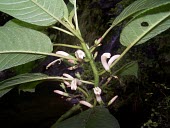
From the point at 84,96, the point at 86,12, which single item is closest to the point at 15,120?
the point at 86,12

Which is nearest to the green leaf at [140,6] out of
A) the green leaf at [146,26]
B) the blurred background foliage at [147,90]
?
the green leaf at [146,26]

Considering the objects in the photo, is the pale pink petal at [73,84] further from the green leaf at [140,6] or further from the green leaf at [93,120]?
A: the green leaf at [140,6]

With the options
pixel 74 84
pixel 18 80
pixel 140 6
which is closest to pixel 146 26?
pixel 140 6

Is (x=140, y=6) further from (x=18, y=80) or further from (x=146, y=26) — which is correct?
(x=18, y=80)

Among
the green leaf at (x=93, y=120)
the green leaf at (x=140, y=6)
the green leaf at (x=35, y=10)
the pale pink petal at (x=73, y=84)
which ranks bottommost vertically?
the green leaf at (x=93, y=120)

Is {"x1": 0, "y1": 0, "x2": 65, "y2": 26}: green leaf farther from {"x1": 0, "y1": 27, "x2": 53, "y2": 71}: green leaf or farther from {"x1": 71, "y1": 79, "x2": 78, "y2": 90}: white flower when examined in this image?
{"x1": 71, "y1": 79, "x2": 78, "y2": 90}: white flower

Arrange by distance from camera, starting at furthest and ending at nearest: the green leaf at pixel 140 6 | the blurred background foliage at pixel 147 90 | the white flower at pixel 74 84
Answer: the blurred background foliage at pixel 147 90 < the white flower at pixel 74 84 < the green leaf at pixel 140 6
